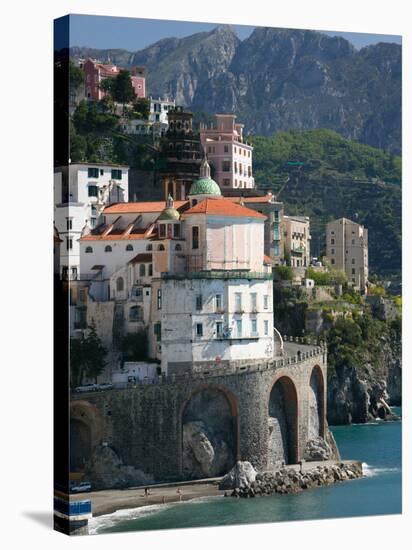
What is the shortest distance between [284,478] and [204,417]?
1932 millimetres

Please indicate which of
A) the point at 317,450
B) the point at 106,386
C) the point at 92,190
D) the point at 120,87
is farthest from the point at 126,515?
the point at 120,87

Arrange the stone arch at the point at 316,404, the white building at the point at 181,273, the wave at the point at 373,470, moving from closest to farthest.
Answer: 1. the white building at the point at 181,273
2. the wave at the point at 373,470
3. the stone arch at the point at 316,404

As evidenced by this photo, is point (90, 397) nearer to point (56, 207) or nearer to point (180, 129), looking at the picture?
point (56, 207)

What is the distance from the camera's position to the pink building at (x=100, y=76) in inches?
1284

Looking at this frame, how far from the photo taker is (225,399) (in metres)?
35.4

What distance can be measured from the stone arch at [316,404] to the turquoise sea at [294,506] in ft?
2.56

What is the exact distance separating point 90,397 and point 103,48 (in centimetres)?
642

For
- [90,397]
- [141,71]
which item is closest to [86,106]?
[141,71]

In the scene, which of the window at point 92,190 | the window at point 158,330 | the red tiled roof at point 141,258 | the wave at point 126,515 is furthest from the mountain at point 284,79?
the wave at point 126,515

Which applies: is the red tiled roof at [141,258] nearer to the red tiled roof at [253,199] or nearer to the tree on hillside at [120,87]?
the red tiled roof at [253,199]

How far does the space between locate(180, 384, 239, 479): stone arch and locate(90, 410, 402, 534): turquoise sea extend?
87cm

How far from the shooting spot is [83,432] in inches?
1297

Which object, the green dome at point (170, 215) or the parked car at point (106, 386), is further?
the green dome at point (170, 215)

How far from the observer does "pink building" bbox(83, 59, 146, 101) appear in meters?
32.6
